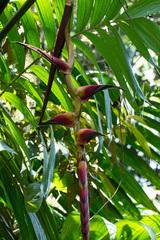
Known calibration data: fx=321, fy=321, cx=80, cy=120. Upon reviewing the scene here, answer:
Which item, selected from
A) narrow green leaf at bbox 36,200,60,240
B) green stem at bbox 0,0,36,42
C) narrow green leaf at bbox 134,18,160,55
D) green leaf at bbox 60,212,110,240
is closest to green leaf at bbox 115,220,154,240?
green leaf at bbox 60,212,110,240

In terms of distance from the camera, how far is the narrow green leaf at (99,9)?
58cm

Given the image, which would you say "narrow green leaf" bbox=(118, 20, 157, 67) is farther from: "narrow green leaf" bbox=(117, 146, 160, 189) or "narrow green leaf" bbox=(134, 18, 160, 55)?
"narrow green leaf" bbox=(117, 146, 160, 189)

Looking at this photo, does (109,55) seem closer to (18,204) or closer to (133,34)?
(133,34)

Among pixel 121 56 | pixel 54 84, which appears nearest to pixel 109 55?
pixel 121 56

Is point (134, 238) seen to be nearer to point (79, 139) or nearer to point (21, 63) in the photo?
point (21, 63)

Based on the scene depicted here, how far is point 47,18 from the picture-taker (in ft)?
2.08

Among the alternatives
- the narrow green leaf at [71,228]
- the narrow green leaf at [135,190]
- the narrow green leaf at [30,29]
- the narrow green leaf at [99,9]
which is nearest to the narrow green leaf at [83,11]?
the narrow green leaf at [99,9]

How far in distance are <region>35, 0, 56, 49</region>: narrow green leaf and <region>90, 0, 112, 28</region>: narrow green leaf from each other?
88mm

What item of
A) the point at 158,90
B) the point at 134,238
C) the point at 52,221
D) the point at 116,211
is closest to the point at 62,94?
the point at 52,221

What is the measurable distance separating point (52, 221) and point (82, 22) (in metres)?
0.39

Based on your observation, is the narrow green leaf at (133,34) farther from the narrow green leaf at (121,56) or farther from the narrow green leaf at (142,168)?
the narrow green leaf at (142,168)

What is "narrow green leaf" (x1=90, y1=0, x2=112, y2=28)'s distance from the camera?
1.90ft

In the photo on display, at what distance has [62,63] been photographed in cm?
23

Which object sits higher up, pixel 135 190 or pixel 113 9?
pixel 113 9
